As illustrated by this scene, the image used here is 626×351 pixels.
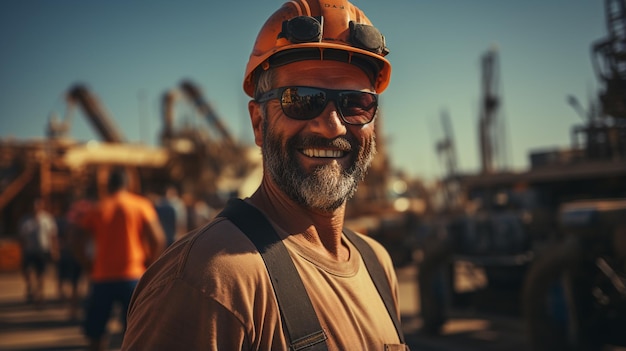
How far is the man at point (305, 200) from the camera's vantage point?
1.23 m

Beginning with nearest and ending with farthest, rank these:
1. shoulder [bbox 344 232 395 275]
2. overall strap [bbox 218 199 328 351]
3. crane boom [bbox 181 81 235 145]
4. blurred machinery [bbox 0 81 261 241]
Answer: overall strap [bbox 218 199 328 351]
shoulder [bbox 344 232 395 275]
blurred machinery [bbox 0 81 261 241]
crane boom [bbox 181 81 235 145]

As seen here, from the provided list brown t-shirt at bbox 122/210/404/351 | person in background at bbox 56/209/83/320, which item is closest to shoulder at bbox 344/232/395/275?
brown t-shirt at bbox 122/210/404/351

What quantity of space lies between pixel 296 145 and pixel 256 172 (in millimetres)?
19821

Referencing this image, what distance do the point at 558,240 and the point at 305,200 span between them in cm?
492

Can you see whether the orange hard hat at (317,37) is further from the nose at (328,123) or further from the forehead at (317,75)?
the nose at (328,123)

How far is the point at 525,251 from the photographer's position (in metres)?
6.35

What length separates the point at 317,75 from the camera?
5.05 feet

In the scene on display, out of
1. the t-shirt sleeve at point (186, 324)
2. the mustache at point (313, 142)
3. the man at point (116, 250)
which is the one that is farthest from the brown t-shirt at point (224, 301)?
the man at point (116, 250)

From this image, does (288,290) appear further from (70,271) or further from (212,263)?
(70,271)

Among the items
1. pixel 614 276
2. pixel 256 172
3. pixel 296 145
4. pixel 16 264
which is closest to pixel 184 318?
pixel 296 145

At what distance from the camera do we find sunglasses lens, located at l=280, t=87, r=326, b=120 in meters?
1.51

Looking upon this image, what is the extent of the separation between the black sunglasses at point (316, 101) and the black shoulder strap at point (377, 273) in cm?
41

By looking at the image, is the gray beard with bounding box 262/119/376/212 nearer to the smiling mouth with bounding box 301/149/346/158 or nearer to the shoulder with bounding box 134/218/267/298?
the smiling mouth with bounding box 301/149/346/158

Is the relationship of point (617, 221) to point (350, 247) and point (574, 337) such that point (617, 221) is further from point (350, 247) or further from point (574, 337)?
point (350, 247)
